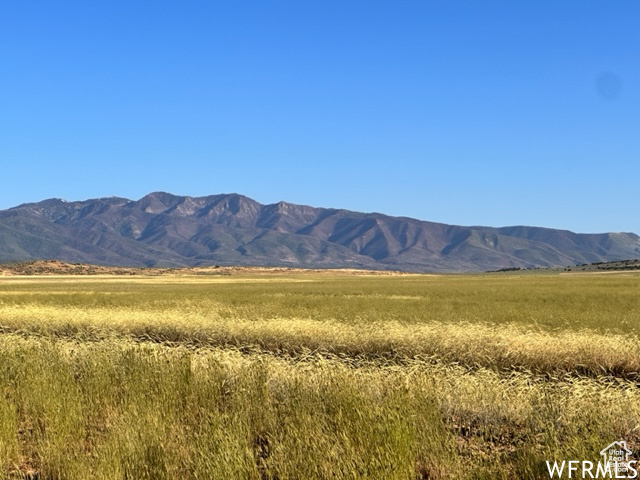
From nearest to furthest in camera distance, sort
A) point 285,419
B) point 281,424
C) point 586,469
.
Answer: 1. point 586,469
2. point 285,419
3. point 281,424

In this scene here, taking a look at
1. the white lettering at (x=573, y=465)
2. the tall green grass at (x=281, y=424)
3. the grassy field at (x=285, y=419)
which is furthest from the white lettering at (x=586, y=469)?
the grassy field at (x=285, y=419)

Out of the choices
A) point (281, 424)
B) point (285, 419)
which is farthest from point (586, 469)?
point (281, 424)

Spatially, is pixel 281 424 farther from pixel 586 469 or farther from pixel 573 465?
pixel 586 469

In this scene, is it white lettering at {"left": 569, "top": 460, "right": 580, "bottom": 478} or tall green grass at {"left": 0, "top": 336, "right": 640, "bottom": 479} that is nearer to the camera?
white lettering at {"left": 569, "top": 460, "right": 580, "bottom": 478}

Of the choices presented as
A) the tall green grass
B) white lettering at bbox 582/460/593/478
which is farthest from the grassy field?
white lettering at bbox 582/460/593/478

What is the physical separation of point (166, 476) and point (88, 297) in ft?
168

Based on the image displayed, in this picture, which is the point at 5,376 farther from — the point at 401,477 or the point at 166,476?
the point at 401,477

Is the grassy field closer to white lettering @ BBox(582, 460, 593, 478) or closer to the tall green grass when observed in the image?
the tall green grass

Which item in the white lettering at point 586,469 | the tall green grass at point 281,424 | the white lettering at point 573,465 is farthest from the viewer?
the tall green grass at point 281,424

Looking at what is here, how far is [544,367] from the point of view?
19047 millimetres

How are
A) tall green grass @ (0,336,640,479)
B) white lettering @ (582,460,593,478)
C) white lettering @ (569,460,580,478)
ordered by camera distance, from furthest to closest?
tall green grass @ (0,336,640,479) < white lettering @ (569,460,580,478) < white lettering @ (582,460,593,478)

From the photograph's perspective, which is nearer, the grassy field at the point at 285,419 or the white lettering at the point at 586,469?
the white lettering at the point at 586,469

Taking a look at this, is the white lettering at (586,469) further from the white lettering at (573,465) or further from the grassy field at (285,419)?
the grassy field at (285,419)

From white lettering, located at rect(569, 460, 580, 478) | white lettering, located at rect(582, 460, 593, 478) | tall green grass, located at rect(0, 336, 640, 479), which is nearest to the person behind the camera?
white lettering, located at rect(582, 460, 593, 478)
